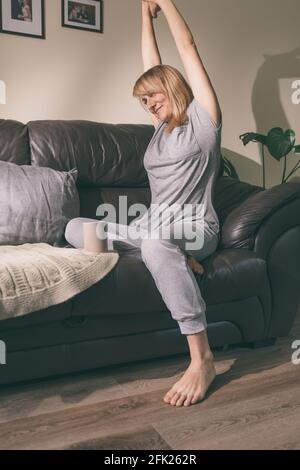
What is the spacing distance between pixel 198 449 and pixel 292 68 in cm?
281

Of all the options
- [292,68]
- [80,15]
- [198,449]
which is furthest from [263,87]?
[198,449]

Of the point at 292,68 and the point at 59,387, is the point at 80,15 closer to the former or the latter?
the point at 292,68

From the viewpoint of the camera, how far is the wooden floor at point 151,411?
1153 mm

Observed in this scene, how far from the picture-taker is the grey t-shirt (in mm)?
1667

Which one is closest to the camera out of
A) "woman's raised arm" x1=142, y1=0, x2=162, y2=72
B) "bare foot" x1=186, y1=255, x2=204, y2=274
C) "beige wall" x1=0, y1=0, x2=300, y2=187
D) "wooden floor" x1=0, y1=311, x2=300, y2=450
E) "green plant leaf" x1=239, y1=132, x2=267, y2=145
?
"wooden floor" x1=0, y1=311, x2=300, y2=450

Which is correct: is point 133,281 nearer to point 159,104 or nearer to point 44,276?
point 44,276

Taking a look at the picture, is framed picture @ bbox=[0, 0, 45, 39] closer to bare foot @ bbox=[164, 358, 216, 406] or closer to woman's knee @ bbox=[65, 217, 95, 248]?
woman's knee @ bbox=[65, 217, 95, 248]

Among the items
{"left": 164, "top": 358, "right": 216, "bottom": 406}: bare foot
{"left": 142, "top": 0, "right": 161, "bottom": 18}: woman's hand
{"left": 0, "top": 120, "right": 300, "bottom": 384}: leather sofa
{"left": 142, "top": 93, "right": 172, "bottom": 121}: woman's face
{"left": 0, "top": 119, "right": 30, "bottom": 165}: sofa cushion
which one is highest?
{"left": 142, "top": 0, "right": 161, "bottom": 18}: woman's hand

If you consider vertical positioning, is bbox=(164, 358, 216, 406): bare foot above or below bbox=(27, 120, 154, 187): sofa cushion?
below

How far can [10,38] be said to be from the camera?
2.24 m

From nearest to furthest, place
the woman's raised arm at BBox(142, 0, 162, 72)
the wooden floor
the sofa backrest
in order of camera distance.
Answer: the wooden floor → the woman's raised arm at BBox(142, 0, 162, 72) → the sofa backrest

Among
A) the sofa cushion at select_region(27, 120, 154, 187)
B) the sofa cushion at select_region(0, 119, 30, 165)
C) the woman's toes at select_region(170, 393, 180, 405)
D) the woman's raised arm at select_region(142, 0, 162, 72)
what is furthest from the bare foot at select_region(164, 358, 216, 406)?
the woman's raised arm at select_region(142, 0, 162, 72)

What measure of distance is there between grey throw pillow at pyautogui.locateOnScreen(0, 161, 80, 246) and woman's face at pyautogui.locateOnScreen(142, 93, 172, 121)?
1.65 feet

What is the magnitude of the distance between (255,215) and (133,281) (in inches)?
23.7
